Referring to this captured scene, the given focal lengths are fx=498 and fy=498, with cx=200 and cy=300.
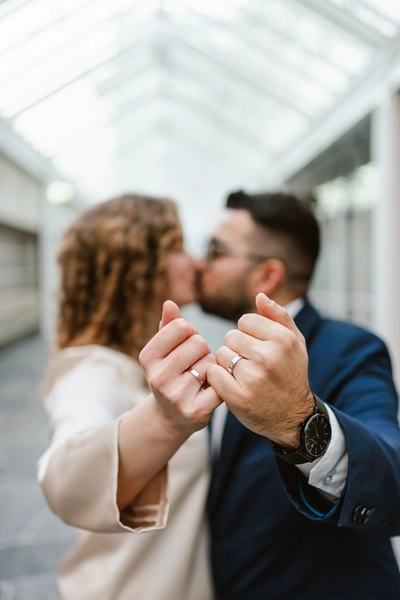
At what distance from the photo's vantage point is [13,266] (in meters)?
12.4

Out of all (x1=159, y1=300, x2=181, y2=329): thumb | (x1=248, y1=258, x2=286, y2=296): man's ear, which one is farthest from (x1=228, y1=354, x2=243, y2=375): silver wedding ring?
(x1=248, y1=258, x2=286, y2=296): man's ear

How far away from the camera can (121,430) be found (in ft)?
3.44

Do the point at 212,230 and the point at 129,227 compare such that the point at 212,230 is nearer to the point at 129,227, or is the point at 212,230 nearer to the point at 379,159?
the point at 129,227

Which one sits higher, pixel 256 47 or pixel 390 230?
pixel 256 47

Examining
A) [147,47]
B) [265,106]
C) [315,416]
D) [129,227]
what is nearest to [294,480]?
[315,416]

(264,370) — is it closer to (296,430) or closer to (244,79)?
(296,430)

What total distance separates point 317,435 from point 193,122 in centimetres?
1146

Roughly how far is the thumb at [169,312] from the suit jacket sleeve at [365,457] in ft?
1.14

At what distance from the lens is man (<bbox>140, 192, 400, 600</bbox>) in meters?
0.78

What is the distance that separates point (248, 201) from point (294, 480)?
3.92 feet

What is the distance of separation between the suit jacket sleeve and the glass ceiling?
3.62 feet

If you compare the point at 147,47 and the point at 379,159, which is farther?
the point at 147,47

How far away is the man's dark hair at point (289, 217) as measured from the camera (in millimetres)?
1830

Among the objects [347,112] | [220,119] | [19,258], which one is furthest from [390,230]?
[19,258]
